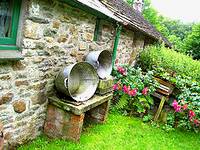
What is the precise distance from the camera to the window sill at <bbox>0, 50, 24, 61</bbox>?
3.61 metres

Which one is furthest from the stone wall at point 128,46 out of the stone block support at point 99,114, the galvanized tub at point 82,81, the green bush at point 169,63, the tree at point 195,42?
the tree at point 195,42

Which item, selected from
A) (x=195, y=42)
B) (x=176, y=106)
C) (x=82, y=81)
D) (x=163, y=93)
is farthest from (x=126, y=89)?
(x=195, y=42)

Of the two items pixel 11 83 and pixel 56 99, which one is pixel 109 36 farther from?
pixel 11 83

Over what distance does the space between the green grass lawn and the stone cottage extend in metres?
0.49

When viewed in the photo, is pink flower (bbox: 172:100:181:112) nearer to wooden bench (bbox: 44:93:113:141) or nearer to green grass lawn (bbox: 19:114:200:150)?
green grass lawn (bbox: 19:114:200:150)

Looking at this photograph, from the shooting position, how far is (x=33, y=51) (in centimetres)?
430

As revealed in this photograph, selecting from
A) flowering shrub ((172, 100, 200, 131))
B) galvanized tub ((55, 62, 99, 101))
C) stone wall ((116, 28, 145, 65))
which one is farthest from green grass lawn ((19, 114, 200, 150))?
stone wall ((116, 28, 145, 65))

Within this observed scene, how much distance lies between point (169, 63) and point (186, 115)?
2.84m

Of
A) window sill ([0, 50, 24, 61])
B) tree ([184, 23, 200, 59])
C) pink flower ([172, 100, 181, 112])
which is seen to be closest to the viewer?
window sill ([0, 50, 24, 61])

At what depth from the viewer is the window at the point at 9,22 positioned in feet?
12.3

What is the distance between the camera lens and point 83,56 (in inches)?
234

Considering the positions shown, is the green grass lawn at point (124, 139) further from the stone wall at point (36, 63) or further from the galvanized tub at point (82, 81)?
the galvanized tub at point (82, 81)

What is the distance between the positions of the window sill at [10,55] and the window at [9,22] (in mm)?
74

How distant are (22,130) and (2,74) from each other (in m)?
1.22
